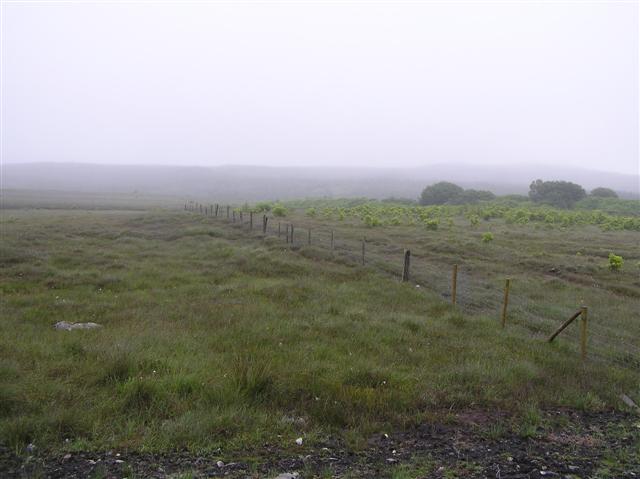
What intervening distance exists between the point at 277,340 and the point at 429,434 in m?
4.01

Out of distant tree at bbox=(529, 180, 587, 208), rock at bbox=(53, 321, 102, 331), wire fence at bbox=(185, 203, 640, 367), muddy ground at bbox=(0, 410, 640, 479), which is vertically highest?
distant tree at bbox=(529, 180, 587, 208)

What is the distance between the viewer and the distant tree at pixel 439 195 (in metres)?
89.7

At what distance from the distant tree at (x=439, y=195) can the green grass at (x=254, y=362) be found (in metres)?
74.1

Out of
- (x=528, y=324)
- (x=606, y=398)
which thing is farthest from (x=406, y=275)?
(x=606, y=398)

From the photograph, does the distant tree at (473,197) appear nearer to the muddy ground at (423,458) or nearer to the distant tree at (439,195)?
the distant tree at (439,195)

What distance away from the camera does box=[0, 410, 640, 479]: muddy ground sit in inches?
204

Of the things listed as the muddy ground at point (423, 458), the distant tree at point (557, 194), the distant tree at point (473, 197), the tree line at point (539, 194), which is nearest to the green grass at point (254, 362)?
the muddy ground at point (423, 458)

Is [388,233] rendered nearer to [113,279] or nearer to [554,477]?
[113,279]

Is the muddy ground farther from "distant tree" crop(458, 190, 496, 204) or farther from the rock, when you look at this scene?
"distant tree" crop(458, 190, 496, 204)

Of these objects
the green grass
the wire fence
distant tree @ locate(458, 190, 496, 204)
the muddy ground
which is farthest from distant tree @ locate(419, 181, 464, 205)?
the muddy ground

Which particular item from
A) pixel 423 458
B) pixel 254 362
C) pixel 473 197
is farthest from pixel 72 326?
pixel 473 197

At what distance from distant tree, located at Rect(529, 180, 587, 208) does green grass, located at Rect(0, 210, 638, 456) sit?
72.2 m

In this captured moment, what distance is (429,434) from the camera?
6.36 metres

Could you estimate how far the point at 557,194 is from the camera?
8369 cm
